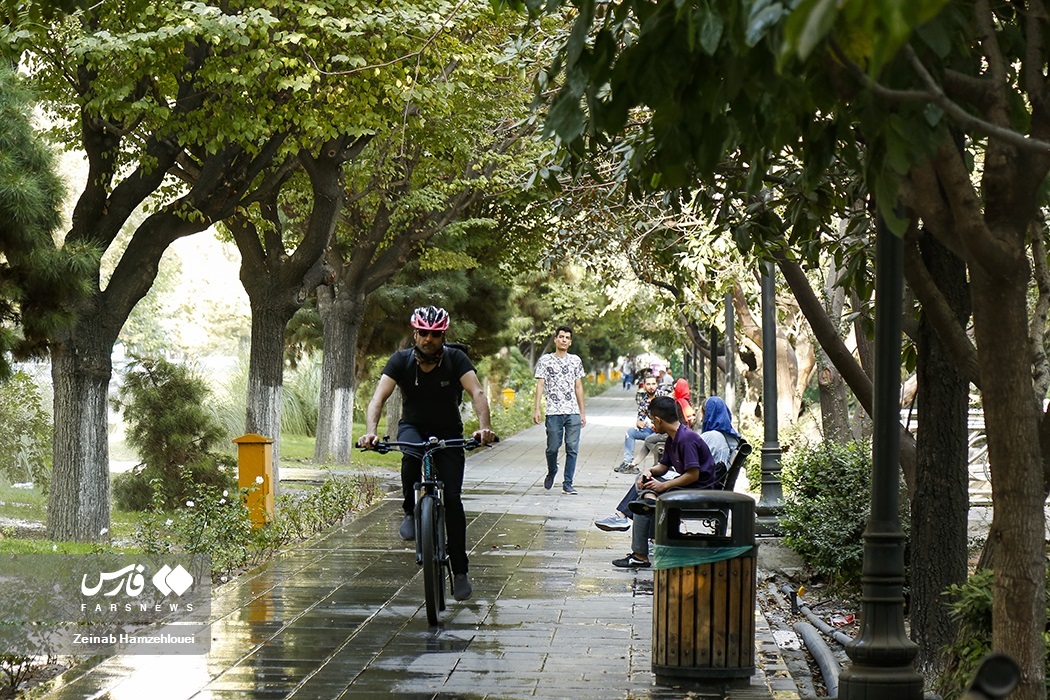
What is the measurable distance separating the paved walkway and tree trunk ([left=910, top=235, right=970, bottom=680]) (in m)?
0.91

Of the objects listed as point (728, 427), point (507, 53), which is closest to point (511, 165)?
point (728, 427)

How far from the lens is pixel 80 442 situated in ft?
42.2

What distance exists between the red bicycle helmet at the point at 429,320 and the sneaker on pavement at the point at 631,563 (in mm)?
3395

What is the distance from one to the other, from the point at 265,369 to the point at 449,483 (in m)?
10.4

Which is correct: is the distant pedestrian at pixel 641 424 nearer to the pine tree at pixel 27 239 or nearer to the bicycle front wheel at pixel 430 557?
the pine tree at pixel 27 239

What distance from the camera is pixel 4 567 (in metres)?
8.45

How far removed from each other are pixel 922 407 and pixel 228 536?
232 inches

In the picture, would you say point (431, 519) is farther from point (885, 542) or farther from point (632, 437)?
point (632, 437)

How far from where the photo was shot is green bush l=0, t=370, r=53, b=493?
15.7 m

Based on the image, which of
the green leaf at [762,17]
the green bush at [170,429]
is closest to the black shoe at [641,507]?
the green leaf at [762,17]

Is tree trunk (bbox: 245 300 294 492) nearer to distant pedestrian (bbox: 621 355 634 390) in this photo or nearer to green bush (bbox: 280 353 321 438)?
green bush (bbox: 280 353 321 438)

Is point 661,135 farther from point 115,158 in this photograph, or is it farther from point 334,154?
point 334,154

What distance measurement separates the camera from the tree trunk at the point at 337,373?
24.0 meters

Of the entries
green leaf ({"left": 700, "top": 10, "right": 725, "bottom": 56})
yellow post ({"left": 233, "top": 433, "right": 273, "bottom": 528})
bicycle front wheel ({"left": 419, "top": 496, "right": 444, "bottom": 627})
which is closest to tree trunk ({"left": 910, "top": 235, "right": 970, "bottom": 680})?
bicycle front wheel ({"left": 419, "top": 496, "right": 444, "bottom": 627})
